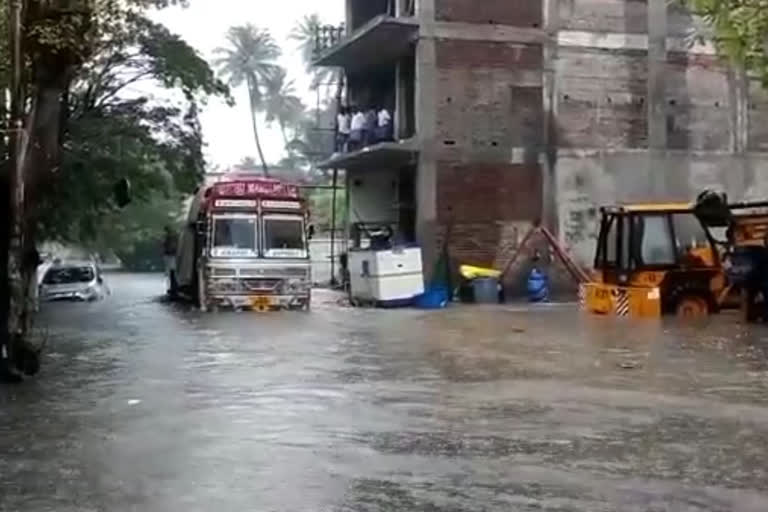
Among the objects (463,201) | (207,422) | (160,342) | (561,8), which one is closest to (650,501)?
(207,422)

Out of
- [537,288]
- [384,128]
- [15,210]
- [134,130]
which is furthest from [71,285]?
[15,210]

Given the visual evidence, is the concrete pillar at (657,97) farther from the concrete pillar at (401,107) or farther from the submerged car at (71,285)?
the submerged car at (71,285)

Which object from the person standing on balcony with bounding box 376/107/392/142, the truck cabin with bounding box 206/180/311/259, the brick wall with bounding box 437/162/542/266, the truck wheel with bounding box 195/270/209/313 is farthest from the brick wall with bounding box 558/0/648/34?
the truck wheel with bounding box 195/270/209/313

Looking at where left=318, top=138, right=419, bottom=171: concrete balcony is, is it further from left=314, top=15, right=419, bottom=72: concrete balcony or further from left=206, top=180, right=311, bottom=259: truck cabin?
left=206, top=180, right=311, bottom=259: truck cabin

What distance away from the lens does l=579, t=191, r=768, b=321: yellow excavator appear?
2552 cm

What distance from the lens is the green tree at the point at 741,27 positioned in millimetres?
15672

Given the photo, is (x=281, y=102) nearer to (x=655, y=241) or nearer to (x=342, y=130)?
(x=342, y=130)

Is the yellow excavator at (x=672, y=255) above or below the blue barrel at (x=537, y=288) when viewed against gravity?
above

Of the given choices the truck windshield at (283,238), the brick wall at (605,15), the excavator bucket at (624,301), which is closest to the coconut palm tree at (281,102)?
the brick wall at (605,15)

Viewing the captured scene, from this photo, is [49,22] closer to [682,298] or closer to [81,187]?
[682,298]

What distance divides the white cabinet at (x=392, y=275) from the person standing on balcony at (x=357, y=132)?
6486mm

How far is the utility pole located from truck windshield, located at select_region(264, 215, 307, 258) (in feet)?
52.9

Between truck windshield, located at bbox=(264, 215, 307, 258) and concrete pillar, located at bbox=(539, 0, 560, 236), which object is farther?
concrete pillar, located at bbox=(539, 0, 560, 236)

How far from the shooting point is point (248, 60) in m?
91.8
